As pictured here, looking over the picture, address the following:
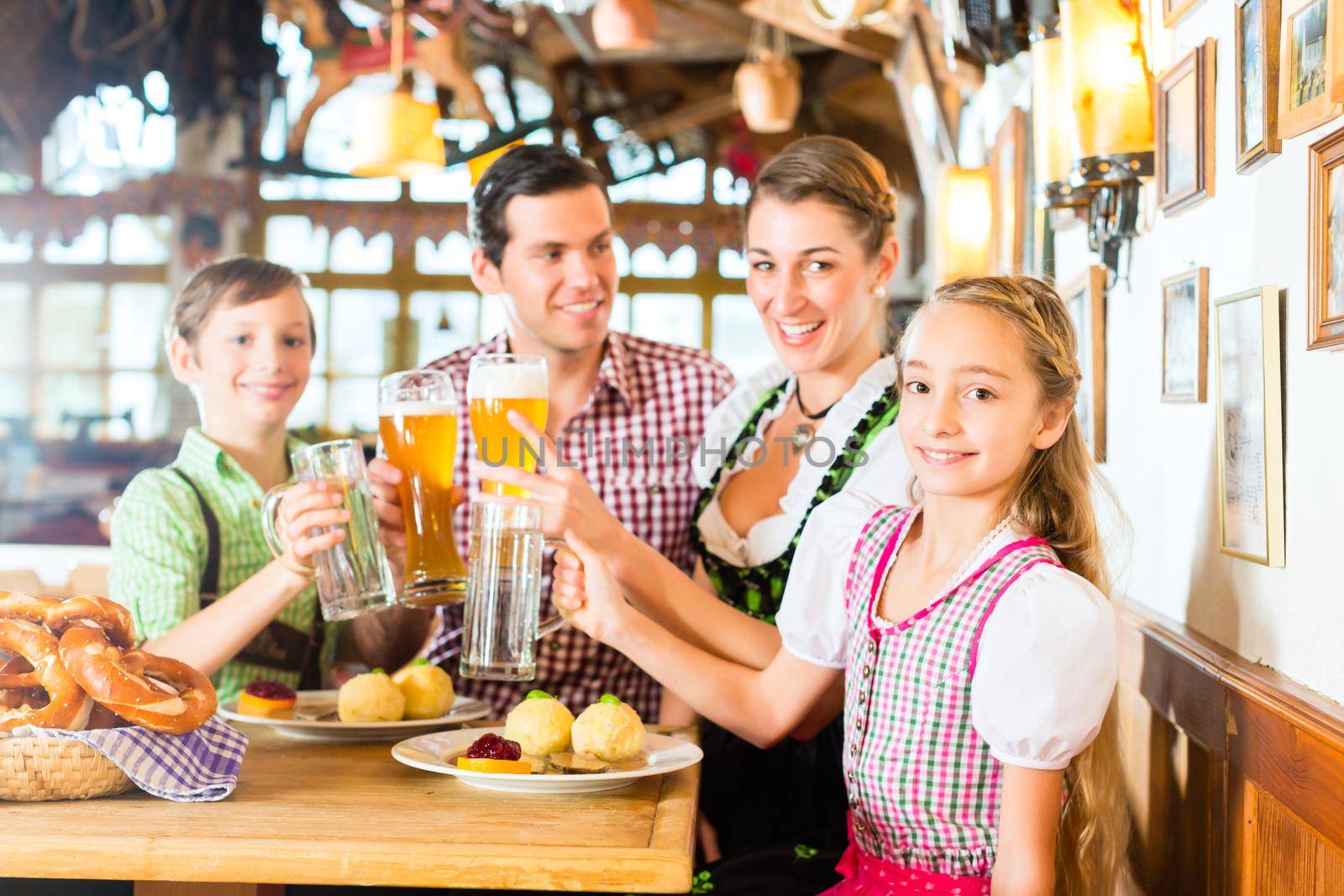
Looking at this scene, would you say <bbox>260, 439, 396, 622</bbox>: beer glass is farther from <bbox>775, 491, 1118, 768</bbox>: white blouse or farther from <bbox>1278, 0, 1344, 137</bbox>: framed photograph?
<bbox>1278, 0, 1344, 137</bbox>: framed photograph

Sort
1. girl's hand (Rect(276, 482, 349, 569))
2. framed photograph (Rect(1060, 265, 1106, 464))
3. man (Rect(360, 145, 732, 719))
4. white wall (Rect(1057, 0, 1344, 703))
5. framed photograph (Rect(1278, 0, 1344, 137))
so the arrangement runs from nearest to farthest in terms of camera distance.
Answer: framed photograph (Rect(1278, 0, 1344, 137))
white wall (Rect(1057, 0, 1344, 703))
girl's hand (Rect(276, 482, 349, 569))
man (Rect(360, 145, 732, 719))
framed photograph (Rect(1060, 265, 1106, 464))

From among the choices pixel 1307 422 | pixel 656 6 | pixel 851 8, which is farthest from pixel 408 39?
pixel 1307 422

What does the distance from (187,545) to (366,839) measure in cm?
86

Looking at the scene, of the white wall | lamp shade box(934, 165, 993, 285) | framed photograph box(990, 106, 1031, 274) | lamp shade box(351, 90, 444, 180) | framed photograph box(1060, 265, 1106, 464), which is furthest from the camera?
lamp shade box(351, 90, 444, 180)

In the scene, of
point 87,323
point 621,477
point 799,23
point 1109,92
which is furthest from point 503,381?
point 87,323

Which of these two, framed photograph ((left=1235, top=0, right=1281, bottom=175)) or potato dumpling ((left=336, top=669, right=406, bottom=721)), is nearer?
framed photograph ((left=1235, top=0, right=1281, bottom=175))

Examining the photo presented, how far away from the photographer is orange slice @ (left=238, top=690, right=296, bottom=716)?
1.73 meters

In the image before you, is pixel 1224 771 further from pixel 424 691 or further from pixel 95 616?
pixel 95 616

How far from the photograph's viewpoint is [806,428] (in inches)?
82.4

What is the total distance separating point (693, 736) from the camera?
178cm

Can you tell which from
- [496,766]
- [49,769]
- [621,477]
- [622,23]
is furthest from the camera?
[622,23]

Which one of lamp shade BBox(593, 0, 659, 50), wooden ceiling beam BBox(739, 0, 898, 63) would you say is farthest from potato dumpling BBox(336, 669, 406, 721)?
wooden ceiling beam BBox(739, 0, 898, 63)

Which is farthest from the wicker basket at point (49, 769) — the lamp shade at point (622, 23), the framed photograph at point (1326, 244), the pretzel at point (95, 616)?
the lamp shade at point (622, 23)

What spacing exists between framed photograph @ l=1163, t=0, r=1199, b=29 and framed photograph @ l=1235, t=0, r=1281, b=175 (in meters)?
0.27
